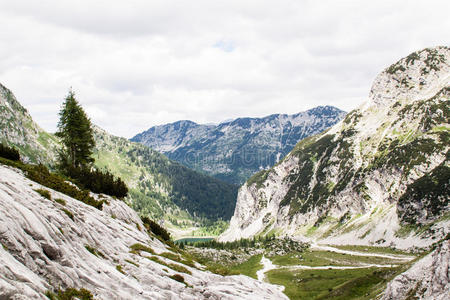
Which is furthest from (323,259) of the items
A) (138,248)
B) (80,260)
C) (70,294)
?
(70,294)

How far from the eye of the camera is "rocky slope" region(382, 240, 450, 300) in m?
32.9

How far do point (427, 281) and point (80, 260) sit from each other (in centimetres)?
3635

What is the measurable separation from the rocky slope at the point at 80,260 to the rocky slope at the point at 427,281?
628 inches

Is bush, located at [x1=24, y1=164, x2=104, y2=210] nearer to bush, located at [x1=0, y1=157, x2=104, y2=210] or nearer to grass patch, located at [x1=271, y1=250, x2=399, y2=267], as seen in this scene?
bush, located at [x1=0, y1=157, x2=104, y2=210]

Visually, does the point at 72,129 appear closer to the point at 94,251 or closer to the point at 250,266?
the point at 94,251

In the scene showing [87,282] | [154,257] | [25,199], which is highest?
[25,199]

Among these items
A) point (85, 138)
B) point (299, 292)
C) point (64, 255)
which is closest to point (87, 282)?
point (64, 255)

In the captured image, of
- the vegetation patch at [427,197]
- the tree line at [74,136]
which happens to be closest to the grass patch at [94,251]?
the tree line at [74,136]

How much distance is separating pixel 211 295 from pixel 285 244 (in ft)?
591

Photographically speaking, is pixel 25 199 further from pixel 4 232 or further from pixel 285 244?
pixel 285 244

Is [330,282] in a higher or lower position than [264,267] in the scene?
higher

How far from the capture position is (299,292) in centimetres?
8644

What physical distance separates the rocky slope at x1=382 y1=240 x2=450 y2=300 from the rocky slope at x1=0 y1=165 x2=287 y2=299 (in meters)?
16.0

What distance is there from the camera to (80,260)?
20562mm
